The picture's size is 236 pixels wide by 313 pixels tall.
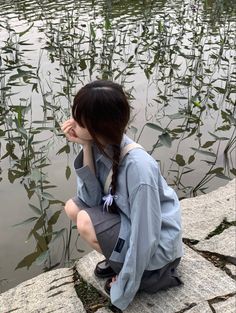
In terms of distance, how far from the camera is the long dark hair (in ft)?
5.15

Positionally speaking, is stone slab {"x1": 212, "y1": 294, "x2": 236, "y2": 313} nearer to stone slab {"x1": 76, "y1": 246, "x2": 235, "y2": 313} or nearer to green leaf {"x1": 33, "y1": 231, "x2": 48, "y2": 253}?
stone slab {"x1": 76, "y1": 246, "x2": 235, "y2": 313}

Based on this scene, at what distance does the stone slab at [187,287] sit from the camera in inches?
74.1

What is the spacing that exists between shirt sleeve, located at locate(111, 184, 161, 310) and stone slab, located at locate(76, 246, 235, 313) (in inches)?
7.1

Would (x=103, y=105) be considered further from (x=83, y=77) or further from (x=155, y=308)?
(x=83, y=77)

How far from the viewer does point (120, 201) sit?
1757 mm

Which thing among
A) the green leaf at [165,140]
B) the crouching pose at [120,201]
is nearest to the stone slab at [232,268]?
the crouching pose at [120,201]

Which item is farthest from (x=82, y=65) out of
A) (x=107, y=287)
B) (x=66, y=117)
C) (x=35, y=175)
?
(x=107, y=287)

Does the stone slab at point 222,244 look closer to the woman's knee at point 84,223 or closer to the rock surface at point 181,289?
the rock surface at point 181,289

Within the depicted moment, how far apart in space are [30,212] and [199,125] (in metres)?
1.79

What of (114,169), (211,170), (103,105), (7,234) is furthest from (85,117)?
(211,170)

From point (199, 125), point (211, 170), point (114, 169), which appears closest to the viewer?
point (114, 169)

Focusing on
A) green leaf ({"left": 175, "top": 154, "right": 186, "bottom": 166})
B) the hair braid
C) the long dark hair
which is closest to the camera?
the long dark hair

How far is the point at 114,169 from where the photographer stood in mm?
1728

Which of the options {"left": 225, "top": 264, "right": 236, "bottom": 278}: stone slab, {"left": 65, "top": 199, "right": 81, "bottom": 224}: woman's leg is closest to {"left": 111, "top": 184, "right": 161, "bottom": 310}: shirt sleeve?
{"left": 65, "top": 199, "right": 81, "bottom": 224}: woman's leg
